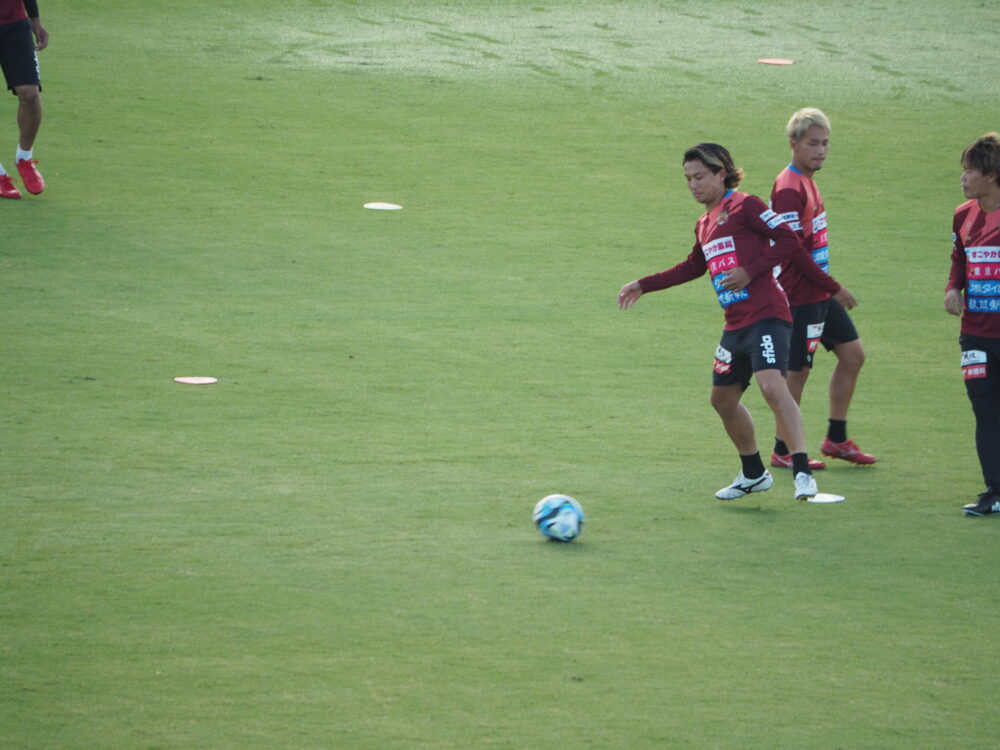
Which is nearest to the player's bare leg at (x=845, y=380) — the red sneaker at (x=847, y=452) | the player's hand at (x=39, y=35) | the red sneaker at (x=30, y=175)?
the red sneaker at (x=847, y=452)

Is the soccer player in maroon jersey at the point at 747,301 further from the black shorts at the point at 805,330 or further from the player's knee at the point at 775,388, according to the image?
the black shorts at the point at 805,330

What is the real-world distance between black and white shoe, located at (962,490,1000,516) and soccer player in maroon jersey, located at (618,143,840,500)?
80cm

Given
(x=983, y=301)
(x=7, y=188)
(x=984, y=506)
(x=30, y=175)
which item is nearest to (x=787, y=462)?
(x=984, y=506)

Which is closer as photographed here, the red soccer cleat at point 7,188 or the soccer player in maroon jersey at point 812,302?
the soccer player in maroon jersey at point 812,302

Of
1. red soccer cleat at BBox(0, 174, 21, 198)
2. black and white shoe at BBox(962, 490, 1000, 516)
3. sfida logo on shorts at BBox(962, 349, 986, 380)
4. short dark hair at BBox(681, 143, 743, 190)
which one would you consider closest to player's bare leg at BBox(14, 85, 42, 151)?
red soccer cleat at BBox(0, 174, 21, 198)

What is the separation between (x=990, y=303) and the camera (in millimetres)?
6504

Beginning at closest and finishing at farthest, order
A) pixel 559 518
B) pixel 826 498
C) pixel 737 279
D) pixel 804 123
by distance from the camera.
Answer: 1. pixel 559 518
2. pixel 737 279
3. pixel 826 498
4. pixel 804 123

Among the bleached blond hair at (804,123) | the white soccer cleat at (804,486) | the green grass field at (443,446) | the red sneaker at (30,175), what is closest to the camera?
the green grass field at (443,446)

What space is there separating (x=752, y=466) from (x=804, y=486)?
12.2 inches

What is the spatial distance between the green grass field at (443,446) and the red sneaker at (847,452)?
3.5 inches

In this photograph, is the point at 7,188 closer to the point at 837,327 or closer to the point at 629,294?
the point at 629,294

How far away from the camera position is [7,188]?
12523 mm

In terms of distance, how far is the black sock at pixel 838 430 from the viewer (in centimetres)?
735

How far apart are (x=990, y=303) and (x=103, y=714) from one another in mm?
4579
